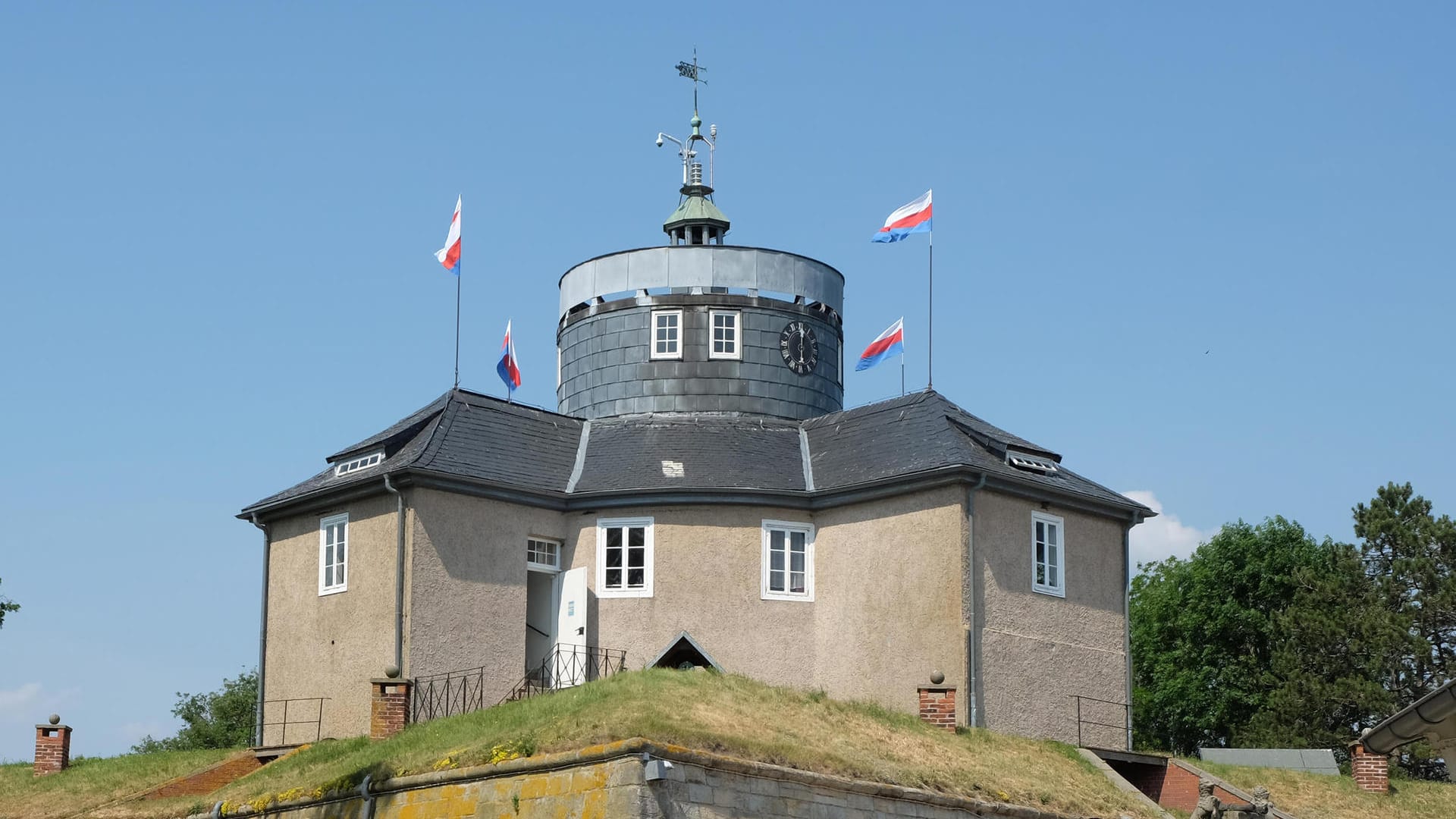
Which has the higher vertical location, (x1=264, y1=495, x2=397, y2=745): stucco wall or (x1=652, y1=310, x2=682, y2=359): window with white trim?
(x1=652, y1=310, x2=682, y2=359): window with white trim

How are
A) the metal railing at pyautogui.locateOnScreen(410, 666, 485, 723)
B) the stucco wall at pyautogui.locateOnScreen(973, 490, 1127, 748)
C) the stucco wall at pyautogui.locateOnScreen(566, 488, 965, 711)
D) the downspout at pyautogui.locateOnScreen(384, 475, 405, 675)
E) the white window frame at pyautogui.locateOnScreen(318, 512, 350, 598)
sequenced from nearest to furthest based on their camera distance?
the metal railing at pyautogui.locateOnScreen(410, 666, 485, 723), the downspout at pyautogui.locateOnScreen(384, 475, 405, 675), the stucco wall at pyautogui.locateOnScreen(973, 490, 1127, 748), the stucco wall at pyautogui.locateOnScreen(566, 488, 965, 711), the white window frame at pyautogui.locateOnScreen(318, 512, 350, 598)

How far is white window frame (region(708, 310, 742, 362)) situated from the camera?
116ft

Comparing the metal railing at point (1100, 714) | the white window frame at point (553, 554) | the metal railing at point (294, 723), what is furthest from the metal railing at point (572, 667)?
the metal railing at point (1100, 714)

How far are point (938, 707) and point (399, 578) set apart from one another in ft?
29.4

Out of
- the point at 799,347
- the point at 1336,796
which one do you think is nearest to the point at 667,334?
the point at 799,347

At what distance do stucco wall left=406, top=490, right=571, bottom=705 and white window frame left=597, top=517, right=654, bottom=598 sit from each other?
1.36m

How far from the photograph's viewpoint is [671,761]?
21609 millimetres

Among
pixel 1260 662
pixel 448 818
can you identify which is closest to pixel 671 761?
pixel 448 818

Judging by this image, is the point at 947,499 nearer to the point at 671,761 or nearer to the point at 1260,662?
the point at 671,761

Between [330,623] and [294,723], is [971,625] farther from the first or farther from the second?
[294,723]

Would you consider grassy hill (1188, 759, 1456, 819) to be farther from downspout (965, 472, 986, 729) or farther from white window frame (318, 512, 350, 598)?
white window frame (318, 512, 350, 598)

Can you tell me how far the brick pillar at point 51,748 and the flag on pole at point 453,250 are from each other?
34.3 ft

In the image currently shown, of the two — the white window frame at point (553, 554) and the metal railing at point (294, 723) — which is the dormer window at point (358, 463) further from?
the metal railing at point (294, 723)

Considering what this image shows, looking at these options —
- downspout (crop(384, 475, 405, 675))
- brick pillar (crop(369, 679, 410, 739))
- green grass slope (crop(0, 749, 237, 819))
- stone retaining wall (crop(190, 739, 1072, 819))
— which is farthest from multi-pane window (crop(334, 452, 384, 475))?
stone retaining wall (crop(190, 739, 1072, 819))
